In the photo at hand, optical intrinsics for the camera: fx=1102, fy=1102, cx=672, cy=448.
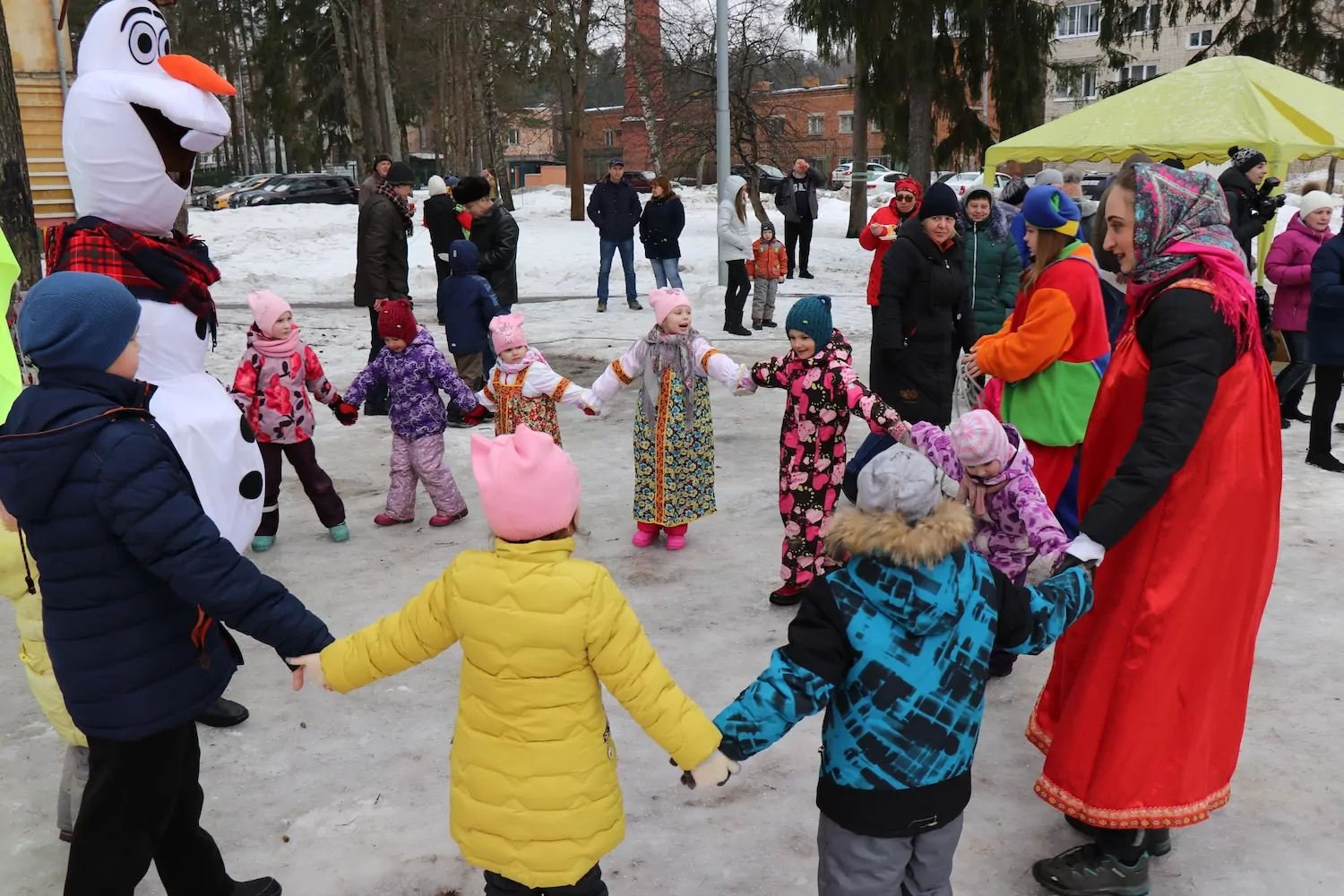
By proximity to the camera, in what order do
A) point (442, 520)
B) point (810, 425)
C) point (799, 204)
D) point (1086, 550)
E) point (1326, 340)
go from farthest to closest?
point (799, 204) → point (1326, 340) → point (442, 520) → point (810, 425) → point (1086, 550)

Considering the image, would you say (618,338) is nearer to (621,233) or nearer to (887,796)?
(621,233)

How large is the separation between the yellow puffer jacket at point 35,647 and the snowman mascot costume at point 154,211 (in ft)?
1.86

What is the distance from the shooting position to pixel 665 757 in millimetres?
3713

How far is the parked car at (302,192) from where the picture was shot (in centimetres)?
2906

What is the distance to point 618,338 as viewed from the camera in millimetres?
11664

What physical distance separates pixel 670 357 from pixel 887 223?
3.42 metres

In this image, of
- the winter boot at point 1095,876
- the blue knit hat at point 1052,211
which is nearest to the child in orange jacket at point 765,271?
the blue knit hat at point 1052,211

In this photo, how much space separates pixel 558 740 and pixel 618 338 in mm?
9486

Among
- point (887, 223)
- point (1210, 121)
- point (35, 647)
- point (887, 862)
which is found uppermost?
point (1210, 121)

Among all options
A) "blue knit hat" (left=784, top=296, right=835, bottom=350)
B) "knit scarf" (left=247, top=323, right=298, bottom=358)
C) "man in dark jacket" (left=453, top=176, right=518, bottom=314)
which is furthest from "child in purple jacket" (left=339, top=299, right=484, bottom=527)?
"man in dark jacket" (left=453, top=176, right=518, bottom=314)

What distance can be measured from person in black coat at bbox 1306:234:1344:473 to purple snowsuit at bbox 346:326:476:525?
523 cm

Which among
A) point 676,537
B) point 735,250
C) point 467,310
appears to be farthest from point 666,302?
point 735,250

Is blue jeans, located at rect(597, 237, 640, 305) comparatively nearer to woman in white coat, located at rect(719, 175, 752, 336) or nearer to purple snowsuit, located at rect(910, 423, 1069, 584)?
woman in white coat, located at rect(719, 175, 752, 336)

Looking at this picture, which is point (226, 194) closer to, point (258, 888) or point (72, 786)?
point (72, 786)
